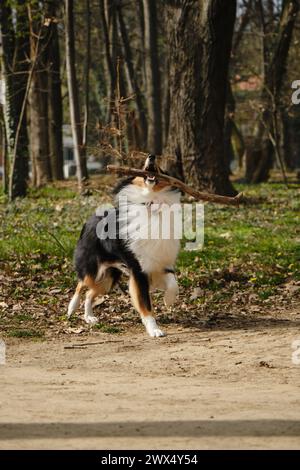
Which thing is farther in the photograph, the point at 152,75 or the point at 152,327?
the point at 152,75

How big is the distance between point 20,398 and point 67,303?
16.8ft

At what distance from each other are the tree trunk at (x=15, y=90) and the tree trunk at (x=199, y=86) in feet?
12.8

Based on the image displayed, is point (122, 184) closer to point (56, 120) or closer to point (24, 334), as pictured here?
point (24, 334)

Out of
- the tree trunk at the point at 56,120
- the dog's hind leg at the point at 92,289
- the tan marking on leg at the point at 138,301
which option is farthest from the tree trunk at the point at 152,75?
the tan marking on leg at the point at 138,301

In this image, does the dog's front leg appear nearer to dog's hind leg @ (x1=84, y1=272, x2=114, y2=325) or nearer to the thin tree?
dog's hind leg @ (x1=84, y1=272, x2=114, y2=325)

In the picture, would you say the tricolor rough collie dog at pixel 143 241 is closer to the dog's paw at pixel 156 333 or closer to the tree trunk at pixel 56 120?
the dog's paw at pixel 156 333

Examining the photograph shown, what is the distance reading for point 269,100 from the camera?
30375mm

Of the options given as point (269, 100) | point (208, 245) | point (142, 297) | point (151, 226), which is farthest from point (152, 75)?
point (142, 297)

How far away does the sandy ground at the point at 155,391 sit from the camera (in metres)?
5.91

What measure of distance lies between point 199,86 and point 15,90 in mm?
5417

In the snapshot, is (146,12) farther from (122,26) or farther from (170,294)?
(170,294)

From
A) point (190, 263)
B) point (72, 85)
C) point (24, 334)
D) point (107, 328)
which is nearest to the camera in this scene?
point (24, 334)

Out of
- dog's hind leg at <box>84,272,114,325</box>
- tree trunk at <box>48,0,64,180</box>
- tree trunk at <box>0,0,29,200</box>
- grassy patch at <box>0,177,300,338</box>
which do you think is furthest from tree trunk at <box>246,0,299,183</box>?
dog's hind leg at <box>84,272,114,325</box>

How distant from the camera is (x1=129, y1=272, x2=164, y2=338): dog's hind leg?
33.8 feet
